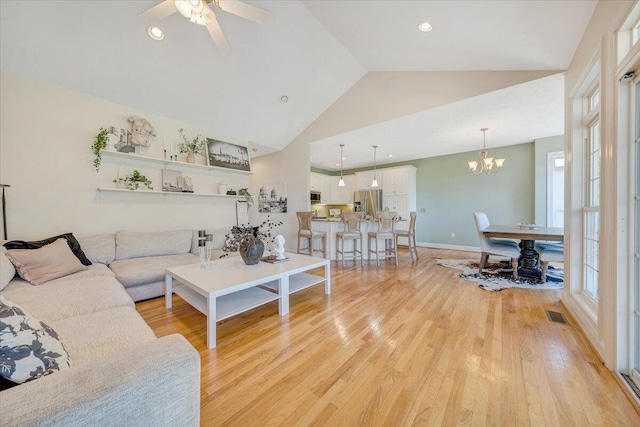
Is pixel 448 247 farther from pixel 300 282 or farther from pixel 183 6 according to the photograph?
pixel 183 6

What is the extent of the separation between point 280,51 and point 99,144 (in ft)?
8.80

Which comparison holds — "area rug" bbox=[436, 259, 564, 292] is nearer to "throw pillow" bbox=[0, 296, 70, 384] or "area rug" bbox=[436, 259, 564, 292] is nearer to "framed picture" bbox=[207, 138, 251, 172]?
"throw pillow" bbox=[0, 296, 70, 384]

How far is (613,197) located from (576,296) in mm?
1379

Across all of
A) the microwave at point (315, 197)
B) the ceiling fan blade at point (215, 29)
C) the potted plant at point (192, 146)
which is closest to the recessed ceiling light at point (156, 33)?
the ceiling fan blade at point (215, 29)

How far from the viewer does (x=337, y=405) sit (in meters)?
1.29

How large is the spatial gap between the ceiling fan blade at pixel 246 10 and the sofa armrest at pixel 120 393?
95.8 inches

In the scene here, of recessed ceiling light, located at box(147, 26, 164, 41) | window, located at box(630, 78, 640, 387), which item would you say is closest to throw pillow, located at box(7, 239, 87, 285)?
recessed ceiling light, located at box(147, 26, 164, 41)

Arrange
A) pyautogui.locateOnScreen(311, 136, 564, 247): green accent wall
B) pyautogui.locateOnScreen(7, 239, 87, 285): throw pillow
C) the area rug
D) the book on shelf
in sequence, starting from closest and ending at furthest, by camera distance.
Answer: pyautogui.locateOnScreen(7, 239, 87, 285): throw pillow < the book on shelf < the area rug < pyautogui.locateOnScreen(311, 136, 564, 247): green accent wall

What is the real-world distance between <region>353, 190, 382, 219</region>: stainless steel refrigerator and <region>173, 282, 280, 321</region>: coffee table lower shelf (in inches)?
194

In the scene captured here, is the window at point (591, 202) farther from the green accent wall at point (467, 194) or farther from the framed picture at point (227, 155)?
the framed picture at point (227, 155)

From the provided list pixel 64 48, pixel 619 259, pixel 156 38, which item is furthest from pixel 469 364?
pixel 64 48

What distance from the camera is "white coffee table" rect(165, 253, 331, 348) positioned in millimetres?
1860

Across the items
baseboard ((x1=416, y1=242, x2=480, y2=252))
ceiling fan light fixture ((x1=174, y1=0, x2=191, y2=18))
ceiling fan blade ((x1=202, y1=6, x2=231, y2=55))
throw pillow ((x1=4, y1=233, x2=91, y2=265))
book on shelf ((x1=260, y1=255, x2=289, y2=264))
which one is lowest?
baseboard ((x1=416, y1=242, x2=480, y2=252))

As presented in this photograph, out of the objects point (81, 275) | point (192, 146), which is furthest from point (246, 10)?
point (81, 275)
